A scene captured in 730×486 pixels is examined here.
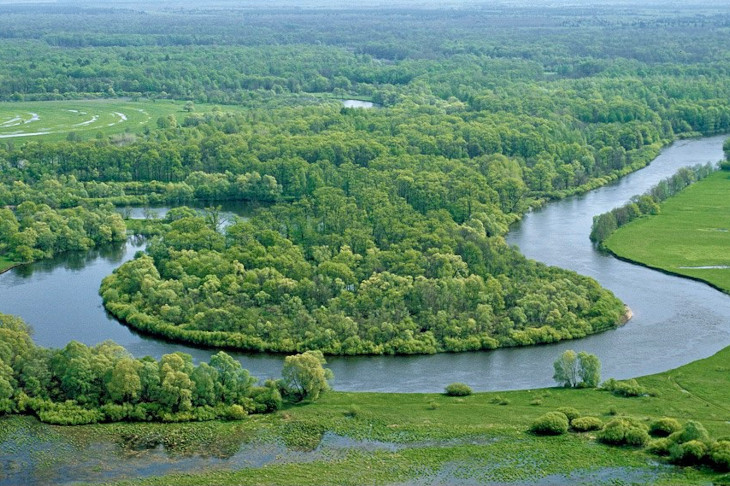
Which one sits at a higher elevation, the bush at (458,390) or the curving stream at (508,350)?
the bush at (458,390)

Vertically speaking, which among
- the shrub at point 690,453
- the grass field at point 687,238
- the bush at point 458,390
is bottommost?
the grass field at point 687,238

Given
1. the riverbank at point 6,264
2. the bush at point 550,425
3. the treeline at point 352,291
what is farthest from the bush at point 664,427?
the riverbank at point 6,264

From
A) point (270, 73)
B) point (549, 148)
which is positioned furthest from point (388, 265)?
point (270, 73)

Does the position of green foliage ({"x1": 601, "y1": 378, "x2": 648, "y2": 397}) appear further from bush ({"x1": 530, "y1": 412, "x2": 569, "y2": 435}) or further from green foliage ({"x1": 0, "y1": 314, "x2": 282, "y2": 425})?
green foliage ({"x1": 0, "y1": 314, "x2": 282, "y2": 425})

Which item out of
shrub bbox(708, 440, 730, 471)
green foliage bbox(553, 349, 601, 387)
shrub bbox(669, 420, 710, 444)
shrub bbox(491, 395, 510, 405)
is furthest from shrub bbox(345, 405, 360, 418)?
shrub bbox(708, 440, 730, 471)

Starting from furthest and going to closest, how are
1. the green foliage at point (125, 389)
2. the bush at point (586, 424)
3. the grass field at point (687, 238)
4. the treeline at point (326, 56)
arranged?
the treeline at point (326, 56), the grass field at point (687, 238), the green foliage at point (125, 389), the bush at point (586, 424)

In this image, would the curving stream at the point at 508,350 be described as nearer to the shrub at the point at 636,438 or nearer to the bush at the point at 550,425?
the bush at the point at 550,425

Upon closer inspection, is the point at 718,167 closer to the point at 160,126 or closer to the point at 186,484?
the point at 160,126
